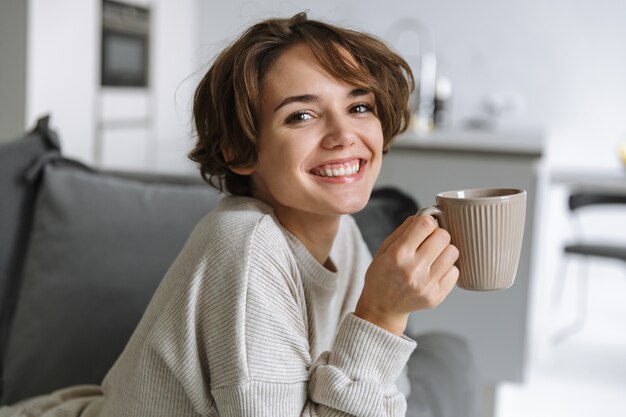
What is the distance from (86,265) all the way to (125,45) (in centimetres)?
325

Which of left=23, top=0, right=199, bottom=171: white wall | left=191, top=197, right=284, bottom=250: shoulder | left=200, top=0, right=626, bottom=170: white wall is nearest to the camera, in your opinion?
left=191, top=197, right=284, bottom=250: shoulder

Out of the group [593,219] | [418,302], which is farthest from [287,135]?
[593,219]

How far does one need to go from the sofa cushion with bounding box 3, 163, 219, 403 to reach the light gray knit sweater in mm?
469

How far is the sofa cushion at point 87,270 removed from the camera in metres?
1.65

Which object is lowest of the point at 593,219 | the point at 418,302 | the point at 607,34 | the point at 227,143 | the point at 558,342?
the point at 558,342

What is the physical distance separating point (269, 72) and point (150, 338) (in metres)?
0.35

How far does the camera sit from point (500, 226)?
3.31 ft

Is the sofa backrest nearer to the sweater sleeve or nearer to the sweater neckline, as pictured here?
the sweater neckline

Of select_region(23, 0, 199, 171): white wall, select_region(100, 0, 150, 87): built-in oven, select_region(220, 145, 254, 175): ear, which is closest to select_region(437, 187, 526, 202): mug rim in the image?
select_region(220, 145, 254, 175): ear

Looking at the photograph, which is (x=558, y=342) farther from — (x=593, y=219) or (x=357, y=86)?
(x=357, y=86)

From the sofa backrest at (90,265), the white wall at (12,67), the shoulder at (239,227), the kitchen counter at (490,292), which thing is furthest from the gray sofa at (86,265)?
the white wall at (12,67)

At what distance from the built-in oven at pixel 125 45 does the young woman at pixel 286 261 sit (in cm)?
341

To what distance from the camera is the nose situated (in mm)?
1110

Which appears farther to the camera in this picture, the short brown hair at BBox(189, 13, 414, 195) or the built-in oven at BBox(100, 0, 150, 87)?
the built-in oven at BBox(100, 0, 150, 87)
